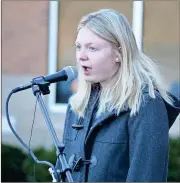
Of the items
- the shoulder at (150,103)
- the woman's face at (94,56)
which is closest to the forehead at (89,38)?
the woman's face at (94,56)

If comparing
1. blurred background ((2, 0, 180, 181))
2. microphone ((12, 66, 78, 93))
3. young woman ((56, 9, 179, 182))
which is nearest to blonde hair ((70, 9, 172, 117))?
young woman ((56, 9, 179, 182))

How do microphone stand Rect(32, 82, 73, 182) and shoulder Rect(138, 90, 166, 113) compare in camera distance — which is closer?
microphone stand Rect(32, 82, 73, 182)

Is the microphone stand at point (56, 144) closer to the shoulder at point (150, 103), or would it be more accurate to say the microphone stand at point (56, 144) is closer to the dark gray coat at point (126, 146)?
the dark gray coat at point (126, 146)

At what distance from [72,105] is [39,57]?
13.2 ft

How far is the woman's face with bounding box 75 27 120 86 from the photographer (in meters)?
2.28

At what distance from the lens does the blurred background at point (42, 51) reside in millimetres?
6199

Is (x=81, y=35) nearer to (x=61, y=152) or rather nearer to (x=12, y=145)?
(x=61, y=152)

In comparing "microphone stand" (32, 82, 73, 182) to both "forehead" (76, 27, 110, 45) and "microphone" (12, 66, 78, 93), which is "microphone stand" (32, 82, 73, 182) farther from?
"forehead" (76, 27, 110, 45)

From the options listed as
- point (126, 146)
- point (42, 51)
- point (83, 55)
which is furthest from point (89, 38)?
point (42, 51)

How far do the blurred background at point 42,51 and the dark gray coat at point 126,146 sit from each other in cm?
378

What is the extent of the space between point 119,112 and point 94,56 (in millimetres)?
247

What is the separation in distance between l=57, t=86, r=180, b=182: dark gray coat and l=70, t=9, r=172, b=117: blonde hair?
0.04 m

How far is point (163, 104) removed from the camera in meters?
2.26

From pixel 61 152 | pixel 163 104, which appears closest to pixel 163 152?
pixel 163 104
